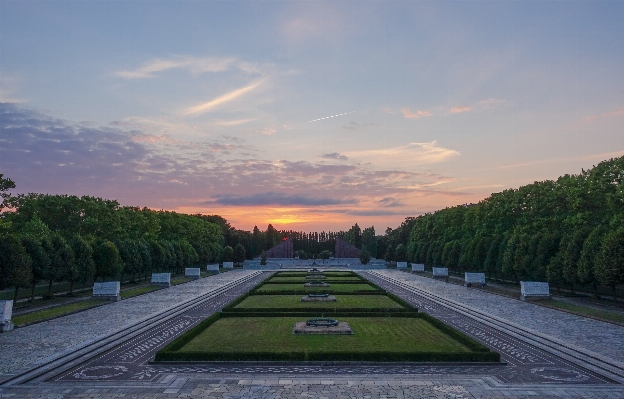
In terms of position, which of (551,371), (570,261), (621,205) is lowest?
(551,371)

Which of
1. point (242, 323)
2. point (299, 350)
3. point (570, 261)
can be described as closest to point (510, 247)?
point (570, 261)

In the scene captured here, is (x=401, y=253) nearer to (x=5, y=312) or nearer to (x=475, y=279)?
(x=475, y=279)

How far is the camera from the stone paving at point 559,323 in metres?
17.4

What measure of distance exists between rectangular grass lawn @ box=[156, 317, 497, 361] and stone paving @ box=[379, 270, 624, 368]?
14.5 feet

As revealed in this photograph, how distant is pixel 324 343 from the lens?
56.7ft

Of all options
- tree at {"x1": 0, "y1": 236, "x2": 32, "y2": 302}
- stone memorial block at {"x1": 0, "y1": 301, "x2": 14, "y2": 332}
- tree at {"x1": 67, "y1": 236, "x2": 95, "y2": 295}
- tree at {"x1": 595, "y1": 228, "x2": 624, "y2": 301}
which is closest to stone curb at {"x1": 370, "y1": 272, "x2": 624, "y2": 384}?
tree at {"x1": 595, "y1": 228, "x2": 624, "y2": 301}

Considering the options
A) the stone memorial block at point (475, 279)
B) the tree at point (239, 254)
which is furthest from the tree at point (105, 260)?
the tree at point (239, 254)

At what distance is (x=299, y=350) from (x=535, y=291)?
21116mm

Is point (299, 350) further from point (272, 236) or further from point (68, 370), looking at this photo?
point (272, 236)

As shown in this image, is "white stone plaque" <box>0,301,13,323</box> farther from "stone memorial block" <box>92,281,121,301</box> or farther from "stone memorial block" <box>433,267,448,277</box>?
"stone memorial block" <box>433,267,448,277</box>

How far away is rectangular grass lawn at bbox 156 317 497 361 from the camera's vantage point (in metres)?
15.1

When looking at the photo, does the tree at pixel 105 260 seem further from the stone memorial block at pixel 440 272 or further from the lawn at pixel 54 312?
the stone memorial block at pixel 440 272

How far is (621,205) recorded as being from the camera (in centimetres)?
3188

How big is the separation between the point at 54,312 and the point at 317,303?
47.6ft
